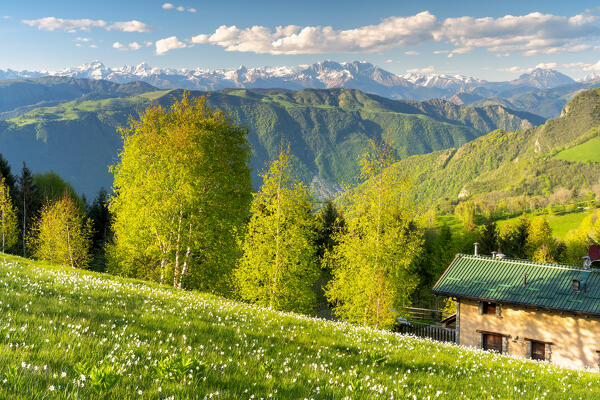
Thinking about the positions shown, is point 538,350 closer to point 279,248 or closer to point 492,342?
point 492,342

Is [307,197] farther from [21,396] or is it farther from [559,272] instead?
[21,396]

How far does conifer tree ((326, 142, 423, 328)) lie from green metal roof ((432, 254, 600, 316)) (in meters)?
6.47

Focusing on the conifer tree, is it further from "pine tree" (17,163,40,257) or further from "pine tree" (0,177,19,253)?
"pine tree" (17,163,40,257)

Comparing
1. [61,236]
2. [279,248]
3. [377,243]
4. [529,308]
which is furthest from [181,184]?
[61,236]

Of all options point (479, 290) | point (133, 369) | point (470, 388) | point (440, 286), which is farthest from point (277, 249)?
point (133, 369)

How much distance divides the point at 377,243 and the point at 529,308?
1582 cm

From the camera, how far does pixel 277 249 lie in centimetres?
3716

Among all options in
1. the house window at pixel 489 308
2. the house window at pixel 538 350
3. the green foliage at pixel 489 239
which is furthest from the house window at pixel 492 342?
the green foliage at pixel 489 239

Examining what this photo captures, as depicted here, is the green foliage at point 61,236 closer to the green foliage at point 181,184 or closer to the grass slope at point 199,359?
the green foliage at point 181,184

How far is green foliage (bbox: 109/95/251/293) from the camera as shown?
31.5 m

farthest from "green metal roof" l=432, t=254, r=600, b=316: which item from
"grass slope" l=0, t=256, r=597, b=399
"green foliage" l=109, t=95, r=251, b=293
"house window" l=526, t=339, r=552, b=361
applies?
"grass slope" l=0, t=256, r=597, b=399

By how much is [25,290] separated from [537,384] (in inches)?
593

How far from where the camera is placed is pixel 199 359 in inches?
265

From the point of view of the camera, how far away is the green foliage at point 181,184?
31.5 meters
